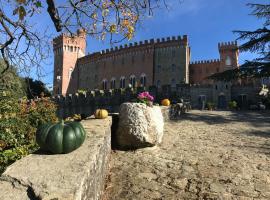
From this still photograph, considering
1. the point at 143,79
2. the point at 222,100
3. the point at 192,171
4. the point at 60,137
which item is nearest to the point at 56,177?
the point at 60,137

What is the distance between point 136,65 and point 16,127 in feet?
160

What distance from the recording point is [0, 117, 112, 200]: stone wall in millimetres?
3387

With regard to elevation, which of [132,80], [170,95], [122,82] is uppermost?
[132,80]

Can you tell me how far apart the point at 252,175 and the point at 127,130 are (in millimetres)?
2691

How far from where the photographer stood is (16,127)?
8.52m

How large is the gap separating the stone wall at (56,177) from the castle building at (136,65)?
43288 millimetres

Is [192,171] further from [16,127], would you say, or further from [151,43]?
[151,43]

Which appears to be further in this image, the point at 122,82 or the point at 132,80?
the point at 122,82

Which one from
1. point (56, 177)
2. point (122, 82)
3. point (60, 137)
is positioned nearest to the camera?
point (56, 177)

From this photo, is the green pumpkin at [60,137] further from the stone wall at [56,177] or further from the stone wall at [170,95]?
the stone wall at [170,95]

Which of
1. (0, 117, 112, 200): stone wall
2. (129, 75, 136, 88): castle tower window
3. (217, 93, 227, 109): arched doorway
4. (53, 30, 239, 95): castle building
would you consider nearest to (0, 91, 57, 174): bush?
(0, 117, 112, 200): stone wall

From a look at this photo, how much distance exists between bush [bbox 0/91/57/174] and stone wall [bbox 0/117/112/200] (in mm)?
2214

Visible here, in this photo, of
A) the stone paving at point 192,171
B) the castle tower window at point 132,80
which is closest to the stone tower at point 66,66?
the castle tower window at point 132,80

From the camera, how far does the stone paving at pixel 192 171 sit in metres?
5.12
